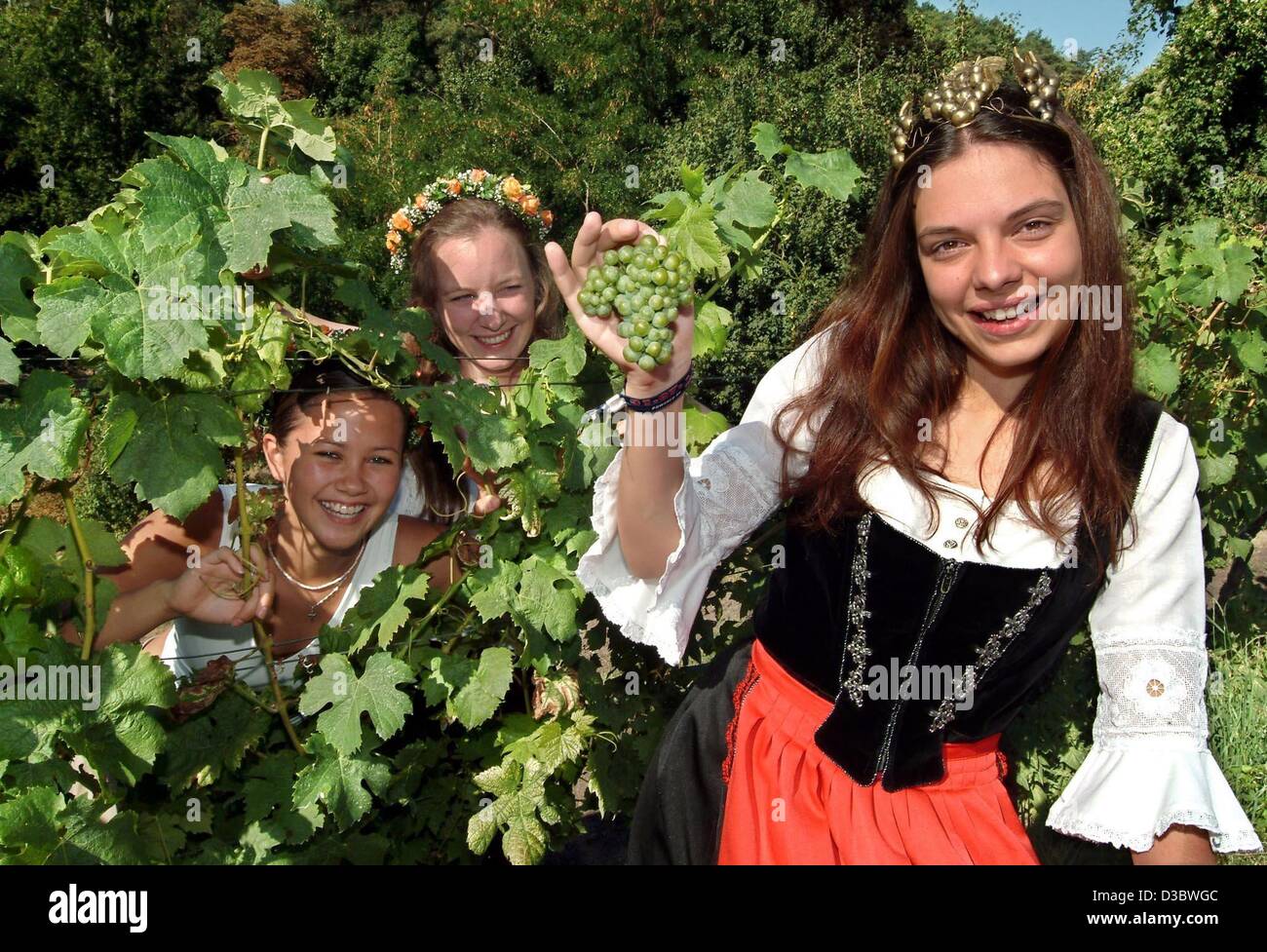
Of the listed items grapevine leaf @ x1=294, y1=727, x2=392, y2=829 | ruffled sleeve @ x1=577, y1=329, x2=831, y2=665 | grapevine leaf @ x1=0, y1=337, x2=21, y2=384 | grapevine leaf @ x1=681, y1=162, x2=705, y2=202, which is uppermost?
grapevine leaf @ x1=681, y1=162, x2=705, y2=202

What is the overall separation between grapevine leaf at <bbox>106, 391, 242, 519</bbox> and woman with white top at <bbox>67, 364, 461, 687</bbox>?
400 millimetres

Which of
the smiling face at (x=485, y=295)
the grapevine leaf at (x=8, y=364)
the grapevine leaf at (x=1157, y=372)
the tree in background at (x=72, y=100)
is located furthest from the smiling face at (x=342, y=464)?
the tree in background at (x=72, y=100)

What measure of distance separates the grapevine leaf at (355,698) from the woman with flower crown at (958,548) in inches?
23.1

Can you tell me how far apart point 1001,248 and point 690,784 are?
102cm

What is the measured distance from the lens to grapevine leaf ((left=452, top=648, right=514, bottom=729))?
208 centimetres

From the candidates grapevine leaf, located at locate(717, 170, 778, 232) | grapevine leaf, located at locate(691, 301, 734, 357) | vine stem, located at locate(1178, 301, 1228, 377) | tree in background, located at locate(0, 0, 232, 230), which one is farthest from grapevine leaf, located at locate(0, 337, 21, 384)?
tree in background, located at locate(0, 0, 232, 230)

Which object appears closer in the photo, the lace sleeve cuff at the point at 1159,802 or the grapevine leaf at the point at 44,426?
the lace sleeve cuff at the point at 1159,802

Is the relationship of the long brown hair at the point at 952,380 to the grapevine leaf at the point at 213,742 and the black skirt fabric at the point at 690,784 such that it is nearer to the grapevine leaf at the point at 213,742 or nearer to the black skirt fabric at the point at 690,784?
the black skirt fabric at the point at 690,784

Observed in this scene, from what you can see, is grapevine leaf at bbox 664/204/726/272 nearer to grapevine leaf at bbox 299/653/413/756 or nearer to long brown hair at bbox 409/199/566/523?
grapevine leaf at bbox 299/653/413/756

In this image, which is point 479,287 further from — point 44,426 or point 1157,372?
point 1157,372

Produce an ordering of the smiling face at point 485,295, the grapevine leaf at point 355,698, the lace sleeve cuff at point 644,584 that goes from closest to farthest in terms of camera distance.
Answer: the lace sleeve cuff at point 644,584 < the grapevine leaf at point 355,698 < the smiling face at point 485,295

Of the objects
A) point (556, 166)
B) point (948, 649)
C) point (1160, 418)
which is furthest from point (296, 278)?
point (556, 166)

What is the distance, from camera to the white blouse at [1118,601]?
1.49 metres
